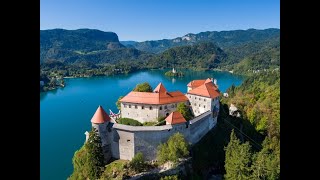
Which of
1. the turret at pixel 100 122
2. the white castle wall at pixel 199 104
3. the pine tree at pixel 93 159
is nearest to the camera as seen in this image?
the pine tree at pixel 93 159

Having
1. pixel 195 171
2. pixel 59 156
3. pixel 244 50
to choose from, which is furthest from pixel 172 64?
pixel 195 171

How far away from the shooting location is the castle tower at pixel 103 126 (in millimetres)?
20641

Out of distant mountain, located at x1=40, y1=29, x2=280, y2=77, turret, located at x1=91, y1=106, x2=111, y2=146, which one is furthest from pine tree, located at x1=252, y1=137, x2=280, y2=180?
distant mountain, located at x1=40, y1=29, x2=280, y2=77

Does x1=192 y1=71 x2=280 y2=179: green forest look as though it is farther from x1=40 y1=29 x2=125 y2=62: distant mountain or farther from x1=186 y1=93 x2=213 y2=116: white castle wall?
x1=40 y1=29 x2=125 y2=62: distant mountain

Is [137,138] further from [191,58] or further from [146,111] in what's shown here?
[191,58]

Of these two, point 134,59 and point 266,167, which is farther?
point 134,59

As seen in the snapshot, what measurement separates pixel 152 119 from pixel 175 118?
1950 millimetres

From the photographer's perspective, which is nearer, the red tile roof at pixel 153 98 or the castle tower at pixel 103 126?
the castle tower at pixel 103 126

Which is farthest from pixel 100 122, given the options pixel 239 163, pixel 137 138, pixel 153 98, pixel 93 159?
pixel 239 163

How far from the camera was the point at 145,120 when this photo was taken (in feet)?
74.9

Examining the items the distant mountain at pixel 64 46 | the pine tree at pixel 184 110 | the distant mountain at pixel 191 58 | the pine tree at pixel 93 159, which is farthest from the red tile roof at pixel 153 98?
the distant mountain at pixel 64 46

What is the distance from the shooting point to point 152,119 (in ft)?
74.3

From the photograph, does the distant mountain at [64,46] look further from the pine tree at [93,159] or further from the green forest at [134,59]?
the pine tree at [93,159]
